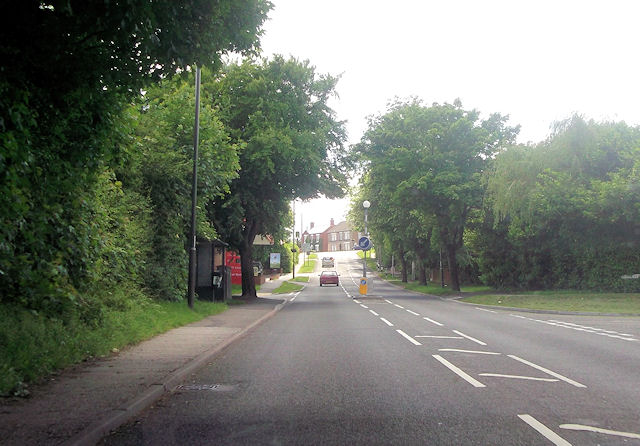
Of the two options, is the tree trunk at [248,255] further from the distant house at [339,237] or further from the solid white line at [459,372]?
the distant house at [339,237]

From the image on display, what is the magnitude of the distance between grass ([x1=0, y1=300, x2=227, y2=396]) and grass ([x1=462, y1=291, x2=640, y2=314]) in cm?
1668

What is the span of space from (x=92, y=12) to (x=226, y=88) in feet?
65.4

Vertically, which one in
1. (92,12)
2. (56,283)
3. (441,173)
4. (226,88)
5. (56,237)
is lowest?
(56,283)

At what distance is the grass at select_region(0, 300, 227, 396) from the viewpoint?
6.62 metres

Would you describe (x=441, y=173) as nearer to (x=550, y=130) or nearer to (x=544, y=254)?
(x=550, y=130)

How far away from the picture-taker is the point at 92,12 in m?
6.14

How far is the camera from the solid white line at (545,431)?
4797 millimetres

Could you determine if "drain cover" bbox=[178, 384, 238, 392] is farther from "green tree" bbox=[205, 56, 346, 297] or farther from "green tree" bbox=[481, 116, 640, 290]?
"green tree" bbox=[481, 116, 640, 290]

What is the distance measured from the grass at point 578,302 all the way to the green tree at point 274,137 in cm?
972

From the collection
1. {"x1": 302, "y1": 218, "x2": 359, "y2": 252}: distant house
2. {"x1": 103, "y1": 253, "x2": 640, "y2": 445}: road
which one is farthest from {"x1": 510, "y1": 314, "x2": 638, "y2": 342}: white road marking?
{"x1": 302, "y1": 218, "x2": 359, "y2": 252}: distant house

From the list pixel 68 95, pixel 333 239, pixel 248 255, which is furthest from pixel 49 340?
pixel 333 239

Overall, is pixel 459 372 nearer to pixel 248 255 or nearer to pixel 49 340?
pixel 49 340

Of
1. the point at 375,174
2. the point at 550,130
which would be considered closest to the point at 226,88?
the point at 375,174

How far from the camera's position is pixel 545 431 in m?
5.12
